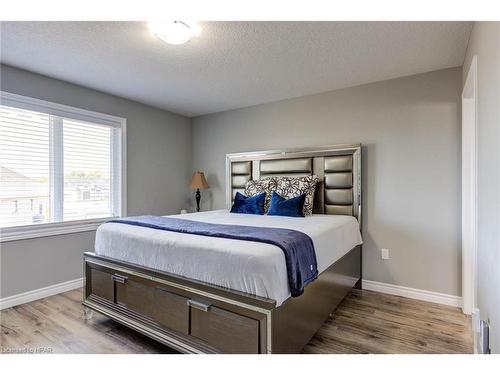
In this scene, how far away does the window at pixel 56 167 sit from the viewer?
2.74 meters

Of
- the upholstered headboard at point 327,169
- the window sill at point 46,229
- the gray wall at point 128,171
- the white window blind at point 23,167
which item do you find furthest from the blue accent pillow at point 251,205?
the white window blind at point 23,167

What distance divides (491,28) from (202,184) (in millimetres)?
3650

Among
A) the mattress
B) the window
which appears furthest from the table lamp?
the mattress

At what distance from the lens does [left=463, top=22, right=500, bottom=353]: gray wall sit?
1.25 m

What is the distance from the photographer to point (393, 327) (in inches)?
90.0

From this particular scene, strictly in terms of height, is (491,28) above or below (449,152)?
above

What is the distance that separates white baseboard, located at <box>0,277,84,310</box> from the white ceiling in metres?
2.31

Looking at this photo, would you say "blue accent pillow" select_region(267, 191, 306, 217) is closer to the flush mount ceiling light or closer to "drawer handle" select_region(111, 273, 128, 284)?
"drawer handle" select_region(111, 273, 128, 284)

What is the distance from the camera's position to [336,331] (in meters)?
2.22

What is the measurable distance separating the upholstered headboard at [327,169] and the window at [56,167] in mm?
1958

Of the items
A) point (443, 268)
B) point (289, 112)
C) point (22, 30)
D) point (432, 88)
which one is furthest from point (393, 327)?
point (22, 30)

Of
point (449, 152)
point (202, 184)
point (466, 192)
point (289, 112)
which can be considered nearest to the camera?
point (466, 192)

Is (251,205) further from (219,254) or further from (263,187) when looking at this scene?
(219,254)
